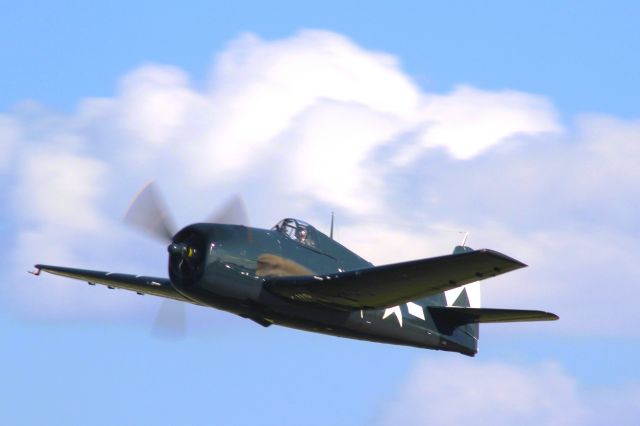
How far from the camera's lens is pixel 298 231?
79.7 ft

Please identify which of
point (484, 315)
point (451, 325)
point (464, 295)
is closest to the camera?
point (484, 315)

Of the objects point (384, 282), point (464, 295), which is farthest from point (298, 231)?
point (464, 295)

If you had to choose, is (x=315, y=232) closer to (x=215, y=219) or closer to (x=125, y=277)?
(x=215, y=219)

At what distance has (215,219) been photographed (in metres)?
24.2

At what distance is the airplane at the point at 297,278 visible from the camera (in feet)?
75.1

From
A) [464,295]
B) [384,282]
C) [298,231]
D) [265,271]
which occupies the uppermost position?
[464,295]

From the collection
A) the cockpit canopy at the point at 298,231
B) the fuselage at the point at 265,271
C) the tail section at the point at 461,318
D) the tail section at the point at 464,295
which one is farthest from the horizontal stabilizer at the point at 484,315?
the cockpit canopy at the point at 298,231

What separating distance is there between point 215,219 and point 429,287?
4354 millimetres

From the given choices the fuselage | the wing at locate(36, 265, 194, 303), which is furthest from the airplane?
the wing at locate(36, 265, 194, 303)

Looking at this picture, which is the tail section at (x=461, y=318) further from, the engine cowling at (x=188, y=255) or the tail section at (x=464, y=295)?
the engine cowling at (x=188, y=255)

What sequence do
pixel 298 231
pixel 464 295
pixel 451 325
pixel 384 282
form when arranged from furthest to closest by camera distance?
pixel 464 295 < pixel 451 325 < pixel 298 231 < pixel 384 282

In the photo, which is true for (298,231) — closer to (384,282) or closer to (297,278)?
(297,278)

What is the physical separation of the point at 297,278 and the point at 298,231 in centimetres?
125

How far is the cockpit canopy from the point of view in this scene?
2423 centimetres
